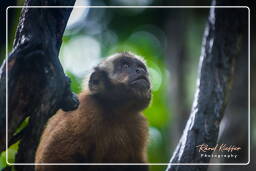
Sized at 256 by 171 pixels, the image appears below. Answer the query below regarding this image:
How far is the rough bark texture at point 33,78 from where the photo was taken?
2.72m

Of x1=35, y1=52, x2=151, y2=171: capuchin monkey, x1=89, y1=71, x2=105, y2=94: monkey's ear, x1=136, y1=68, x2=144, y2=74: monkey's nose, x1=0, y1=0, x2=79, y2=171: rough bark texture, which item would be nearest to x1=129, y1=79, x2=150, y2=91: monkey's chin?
x1=35, y1=52, x2=151, y2=171: capuchin monkey

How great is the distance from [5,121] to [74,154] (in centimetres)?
113

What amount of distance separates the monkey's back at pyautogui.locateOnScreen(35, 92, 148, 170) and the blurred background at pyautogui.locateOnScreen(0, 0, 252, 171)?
308mm

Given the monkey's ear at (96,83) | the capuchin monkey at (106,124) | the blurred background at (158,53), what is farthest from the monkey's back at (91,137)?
the blurred background at (158,53)

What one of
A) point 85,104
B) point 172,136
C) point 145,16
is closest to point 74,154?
point 85,104

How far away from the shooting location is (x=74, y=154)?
369 cm

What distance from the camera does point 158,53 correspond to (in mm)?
5117

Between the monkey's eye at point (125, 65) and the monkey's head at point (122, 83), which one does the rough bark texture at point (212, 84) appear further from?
the monkey's eye at point (125, 65)

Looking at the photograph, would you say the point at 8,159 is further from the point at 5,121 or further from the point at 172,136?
the point at 172,136

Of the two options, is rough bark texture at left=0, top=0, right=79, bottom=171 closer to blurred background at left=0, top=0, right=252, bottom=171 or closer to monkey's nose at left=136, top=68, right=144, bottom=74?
blurred background at left=0, top=0, right=252, bottom=171

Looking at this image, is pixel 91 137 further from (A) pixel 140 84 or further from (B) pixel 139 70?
(B) pixel 139 70

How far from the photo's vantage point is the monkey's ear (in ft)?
13.5

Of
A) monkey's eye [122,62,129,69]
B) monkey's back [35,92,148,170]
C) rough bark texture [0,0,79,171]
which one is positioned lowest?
monkey's back [35,92,148,170]

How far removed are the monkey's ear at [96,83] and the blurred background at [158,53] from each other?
0.29 ft
